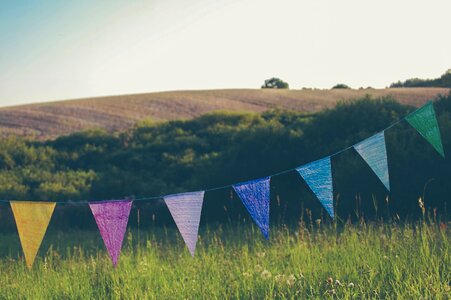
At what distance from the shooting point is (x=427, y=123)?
23.5ft

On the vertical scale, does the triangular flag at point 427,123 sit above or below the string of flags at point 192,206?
above

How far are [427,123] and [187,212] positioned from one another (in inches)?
104

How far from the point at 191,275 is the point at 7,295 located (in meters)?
2.20

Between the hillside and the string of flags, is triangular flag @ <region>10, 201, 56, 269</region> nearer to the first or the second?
the string of flags

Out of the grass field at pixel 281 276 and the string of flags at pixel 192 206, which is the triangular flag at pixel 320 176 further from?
the grass field at pixel 281 276

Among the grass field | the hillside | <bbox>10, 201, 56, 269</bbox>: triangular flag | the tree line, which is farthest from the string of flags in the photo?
the hillside

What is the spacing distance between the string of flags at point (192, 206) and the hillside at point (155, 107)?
24.7 m

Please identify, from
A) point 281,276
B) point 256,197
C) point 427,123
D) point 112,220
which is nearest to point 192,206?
point 256,197

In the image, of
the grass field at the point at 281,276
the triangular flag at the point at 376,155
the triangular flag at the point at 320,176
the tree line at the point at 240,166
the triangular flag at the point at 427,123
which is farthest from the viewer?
the tree line at the point at 240,166

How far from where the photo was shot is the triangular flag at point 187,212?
Result: 7.29m

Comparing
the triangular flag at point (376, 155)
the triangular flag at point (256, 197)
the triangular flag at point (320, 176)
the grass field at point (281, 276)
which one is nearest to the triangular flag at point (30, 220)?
the grass field at point (281, 276)

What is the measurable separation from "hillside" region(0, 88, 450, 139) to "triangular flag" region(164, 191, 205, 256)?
2515 centimetres

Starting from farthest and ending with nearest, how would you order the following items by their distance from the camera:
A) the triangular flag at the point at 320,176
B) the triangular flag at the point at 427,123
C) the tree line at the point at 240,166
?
the tree line at the point at 240,166, the triangular flag at the point at 320,176, the triangular flag at the point at 427,123

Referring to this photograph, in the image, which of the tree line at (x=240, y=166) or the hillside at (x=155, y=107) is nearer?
the tree line at (x=240, y=166)
